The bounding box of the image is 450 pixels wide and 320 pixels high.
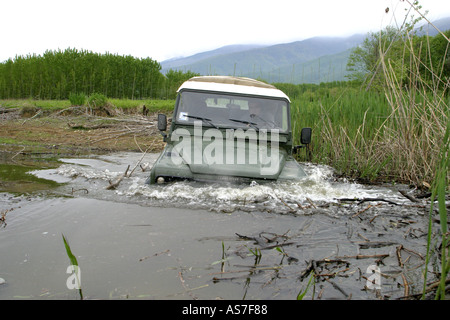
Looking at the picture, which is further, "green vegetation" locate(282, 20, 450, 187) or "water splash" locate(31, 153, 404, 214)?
"green vegetation" locate(282, 20, 450, 187)

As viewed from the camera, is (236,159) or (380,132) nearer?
(236,159)

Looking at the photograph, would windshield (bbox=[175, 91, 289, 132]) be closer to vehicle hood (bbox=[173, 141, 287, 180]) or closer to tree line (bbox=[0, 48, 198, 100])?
vehicle hood (bbox=[173, 141, 287, 180])

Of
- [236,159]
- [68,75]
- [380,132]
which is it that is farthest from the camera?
[68,75]

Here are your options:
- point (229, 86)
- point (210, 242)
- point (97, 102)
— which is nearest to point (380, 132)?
point (229, 86)

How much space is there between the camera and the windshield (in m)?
4.31

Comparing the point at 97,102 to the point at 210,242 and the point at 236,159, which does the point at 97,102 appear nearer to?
Answer: the point at 236,159

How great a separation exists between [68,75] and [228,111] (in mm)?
18909

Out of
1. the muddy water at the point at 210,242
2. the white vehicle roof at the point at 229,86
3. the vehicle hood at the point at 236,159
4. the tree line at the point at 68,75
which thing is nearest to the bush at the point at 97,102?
the tree line at the point at 68,75

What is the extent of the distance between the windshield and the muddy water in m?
1.03

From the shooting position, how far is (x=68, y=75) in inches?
794

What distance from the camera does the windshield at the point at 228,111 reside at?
14.1 feet

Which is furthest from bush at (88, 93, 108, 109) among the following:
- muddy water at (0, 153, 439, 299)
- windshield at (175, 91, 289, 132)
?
windshield at (175, 91, 289, 132)

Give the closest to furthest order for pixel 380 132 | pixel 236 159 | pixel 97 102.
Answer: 1. pixel 236 159
2. pixel 380 132
3. pixel 97 102
